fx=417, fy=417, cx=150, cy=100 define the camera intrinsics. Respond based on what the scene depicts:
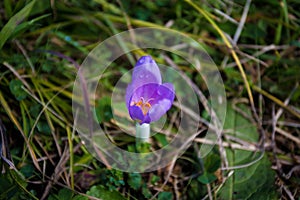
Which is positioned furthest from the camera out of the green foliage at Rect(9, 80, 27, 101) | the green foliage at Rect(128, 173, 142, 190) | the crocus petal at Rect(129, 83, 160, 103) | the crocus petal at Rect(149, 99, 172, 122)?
the green foliage at Rect(9, 80, 27, 101)

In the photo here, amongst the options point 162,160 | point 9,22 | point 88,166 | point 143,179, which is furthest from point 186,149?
point 9,22

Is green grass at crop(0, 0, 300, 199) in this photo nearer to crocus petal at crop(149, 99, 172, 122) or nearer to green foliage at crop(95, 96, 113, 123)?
green foliage at crop(95, 96, 113, 123)

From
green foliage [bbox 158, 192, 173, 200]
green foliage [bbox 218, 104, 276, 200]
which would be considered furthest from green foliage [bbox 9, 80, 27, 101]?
green foliage [bbox 218, 104, 276, 200]

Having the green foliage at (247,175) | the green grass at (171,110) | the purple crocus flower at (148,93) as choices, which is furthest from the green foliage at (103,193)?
the green foliage at (247,175)

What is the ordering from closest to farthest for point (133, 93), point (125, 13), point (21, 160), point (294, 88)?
1. point (133, 93)
2. point (21, 160)
3. point (294, 88)
4. point (125, 13)

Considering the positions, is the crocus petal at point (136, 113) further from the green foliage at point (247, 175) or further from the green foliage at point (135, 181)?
the green foliage at point (247, 175)

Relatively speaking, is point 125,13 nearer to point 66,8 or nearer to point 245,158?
point 66,8
